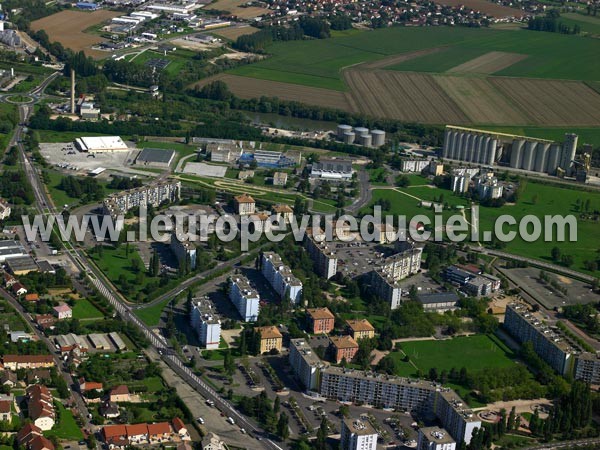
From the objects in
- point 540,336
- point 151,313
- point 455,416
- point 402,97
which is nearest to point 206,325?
point 151,313

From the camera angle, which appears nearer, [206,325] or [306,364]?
[306,364]

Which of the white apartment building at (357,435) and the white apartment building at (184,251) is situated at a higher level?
the white apartment building at (184,251)

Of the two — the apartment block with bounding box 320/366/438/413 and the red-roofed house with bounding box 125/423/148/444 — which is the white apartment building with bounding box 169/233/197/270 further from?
the red-roofed house with bounding box 125/423/148/444

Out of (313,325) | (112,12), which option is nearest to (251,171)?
(313,325)

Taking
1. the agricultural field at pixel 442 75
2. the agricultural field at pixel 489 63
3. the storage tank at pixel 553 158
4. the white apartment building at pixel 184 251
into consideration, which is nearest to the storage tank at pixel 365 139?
the agricultural field at pixel 442 75

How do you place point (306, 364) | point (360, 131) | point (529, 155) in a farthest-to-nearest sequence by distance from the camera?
point (360, 131) < point (529, 155) < point (306, 364)

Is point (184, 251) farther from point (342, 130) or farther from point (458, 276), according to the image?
point (342, 130)

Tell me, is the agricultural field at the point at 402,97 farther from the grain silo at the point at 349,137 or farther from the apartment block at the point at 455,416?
the apartment block at the point at 455,416

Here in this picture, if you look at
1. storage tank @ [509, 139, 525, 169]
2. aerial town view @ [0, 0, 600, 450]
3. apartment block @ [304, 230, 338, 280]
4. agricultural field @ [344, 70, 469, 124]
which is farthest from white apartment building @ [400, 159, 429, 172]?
apartment block @ [304, 230, 338, 280]
